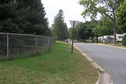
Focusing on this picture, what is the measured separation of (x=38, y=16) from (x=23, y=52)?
26.4ft

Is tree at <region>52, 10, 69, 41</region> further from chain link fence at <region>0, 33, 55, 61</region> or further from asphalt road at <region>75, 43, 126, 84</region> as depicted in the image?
chain link fence at <region>0, 33, 55, 61</region>

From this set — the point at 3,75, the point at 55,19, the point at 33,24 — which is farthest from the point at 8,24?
the point at 55,19

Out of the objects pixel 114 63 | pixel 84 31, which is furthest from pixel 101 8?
pixel 84 31

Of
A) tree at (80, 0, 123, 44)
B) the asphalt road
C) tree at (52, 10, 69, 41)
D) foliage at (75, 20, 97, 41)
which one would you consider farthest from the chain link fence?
foliage at (75, 20, 97, 41)

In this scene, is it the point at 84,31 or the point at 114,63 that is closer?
the point at 114,63

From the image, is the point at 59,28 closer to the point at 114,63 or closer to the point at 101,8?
the point at 101,8

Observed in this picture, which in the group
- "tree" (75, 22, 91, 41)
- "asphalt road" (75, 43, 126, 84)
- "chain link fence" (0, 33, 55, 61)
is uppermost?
"tree" (75, 22, 91, 41)

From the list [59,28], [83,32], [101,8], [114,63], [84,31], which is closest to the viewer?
[114,63]

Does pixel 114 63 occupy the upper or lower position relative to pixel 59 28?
lower

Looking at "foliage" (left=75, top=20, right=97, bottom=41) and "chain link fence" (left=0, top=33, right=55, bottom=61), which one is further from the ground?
"foliage" (left=75, top=20, right=97, bottom=41)

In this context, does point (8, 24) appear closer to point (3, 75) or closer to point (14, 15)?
point (14, 15)

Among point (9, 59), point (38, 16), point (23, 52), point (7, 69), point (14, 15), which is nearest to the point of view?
point (7, 69)

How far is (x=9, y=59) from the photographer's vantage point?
7488 mm

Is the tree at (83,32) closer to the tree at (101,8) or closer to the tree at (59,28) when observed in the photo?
the tree at (59,28)
